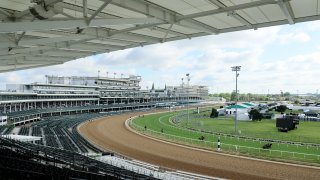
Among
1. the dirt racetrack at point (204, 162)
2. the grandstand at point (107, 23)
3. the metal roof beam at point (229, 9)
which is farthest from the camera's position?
the dirt racetrack at point (204, 162)

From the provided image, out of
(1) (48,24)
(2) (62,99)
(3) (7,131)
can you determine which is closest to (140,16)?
(1) (48,24)

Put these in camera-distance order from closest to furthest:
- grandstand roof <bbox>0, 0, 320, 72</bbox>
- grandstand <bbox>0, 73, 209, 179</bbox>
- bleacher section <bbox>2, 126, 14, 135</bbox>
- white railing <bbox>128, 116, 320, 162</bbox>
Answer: grandstand roof <bbox>0, 0, 320, 72</bbox> → white railing <bbox>128, 116, 320, 162</bbox> → grandstand <bbox>0, 73, 209, 179</bbox> → bleacher section <bbox>2, 126, 14, 135</bbox>

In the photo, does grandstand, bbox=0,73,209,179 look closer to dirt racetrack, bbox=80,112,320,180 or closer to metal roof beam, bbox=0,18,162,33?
dirt racetrack, bbox=80,112,320,180

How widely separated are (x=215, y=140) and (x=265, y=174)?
11304mm

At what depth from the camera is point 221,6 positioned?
7.71 m

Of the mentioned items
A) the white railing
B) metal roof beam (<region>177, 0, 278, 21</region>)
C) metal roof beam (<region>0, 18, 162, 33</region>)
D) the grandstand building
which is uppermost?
metal roof beam (<region>177, 0, 278, 21</region>)

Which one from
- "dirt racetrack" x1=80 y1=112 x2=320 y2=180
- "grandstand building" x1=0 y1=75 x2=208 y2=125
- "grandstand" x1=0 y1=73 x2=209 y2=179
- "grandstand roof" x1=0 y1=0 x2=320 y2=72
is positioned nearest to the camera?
"grandstand roof" x1=0 y1=0 x2=320 y2=72

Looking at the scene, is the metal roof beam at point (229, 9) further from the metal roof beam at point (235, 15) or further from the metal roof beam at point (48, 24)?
the metal roof beam at point (48, 24)

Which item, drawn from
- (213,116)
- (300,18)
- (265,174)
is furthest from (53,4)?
(213,116)

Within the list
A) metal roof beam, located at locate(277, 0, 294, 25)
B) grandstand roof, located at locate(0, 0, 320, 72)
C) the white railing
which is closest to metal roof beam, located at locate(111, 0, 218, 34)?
grandstand roof, located at locate(0, 0, 320, 72)

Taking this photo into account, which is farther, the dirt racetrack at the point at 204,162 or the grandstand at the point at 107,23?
the dirt racetrack at the point at 204,162

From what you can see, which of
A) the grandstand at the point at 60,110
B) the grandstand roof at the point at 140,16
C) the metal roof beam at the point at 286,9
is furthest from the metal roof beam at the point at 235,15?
the grandstand at the point at 60,110

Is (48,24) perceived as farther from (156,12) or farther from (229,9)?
(229,9)

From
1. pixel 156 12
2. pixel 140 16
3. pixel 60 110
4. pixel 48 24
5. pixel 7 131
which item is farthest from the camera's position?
pixel 60 110
